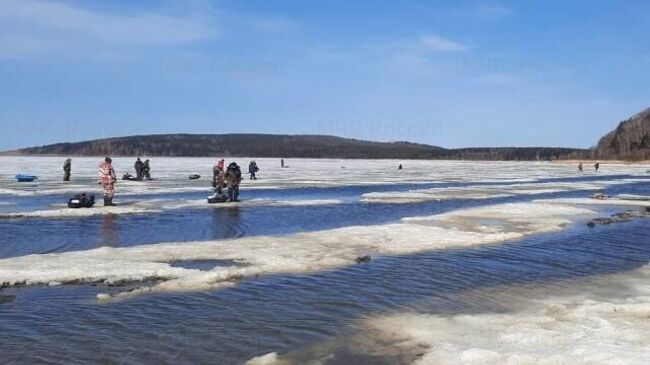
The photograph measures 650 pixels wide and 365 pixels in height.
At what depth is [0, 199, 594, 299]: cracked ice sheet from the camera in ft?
37.4

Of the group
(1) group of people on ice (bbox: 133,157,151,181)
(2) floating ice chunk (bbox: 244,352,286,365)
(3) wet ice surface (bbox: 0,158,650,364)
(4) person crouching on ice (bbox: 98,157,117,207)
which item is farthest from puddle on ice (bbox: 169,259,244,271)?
(1) group of people on ice (bbox: 133,157,151,181)

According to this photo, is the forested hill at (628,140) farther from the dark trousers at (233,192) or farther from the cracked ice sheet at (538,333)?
the cracked ice sheet at (538,333)

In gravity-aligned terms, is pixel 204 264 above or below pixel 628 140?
below

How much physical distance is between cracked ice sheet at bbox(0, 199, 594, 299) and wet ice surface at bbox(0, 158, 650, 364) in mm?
50

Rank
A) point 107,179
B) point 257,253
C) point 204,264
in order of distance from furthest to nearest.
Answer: point 107,179 → point 257,253 → point 204,264

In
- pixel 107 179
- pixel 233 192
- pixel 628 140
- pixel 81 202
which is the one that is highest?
pixel 628 140

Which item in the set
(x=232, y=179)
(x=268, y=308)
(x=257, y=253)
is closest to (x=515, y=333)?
(x=268, y=308)

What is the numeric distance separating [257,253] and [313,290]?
12.1 ft

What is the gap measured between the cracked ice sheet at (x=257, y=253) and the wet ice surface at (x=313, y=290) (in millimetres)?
50

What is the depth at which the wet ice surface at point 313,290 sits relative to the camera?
25.2 ft

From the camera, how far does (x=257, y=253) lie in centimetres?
1422

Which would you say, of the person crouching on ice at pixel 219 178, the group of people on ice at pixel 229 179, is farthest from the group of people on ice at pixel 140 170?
the group of people on ice at pixel 229 179

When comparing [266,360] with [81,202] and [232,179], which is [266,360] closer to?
[81,202]

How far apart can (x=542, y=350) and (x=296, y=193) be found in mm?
29181
